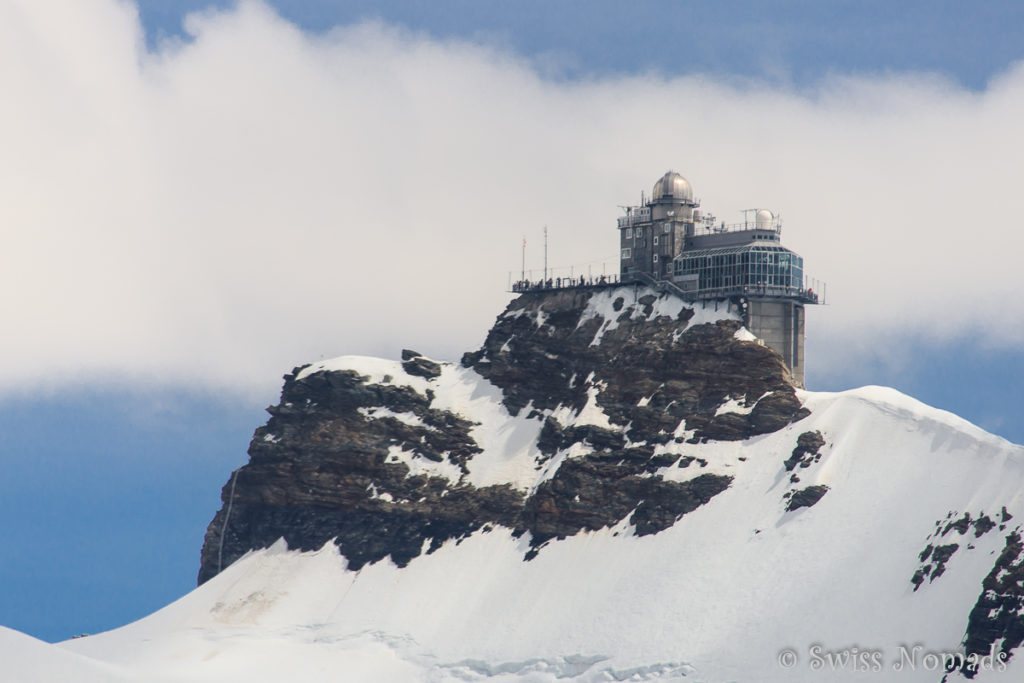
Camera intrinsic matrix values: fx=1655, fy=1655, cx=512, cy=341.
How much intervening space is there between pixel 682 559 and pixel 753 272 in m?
36.2

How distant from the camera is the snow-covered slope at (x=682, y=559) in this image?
505 ft

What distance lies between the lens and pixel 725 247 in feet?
644

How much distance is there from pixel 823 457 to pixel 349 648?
56.7 meters

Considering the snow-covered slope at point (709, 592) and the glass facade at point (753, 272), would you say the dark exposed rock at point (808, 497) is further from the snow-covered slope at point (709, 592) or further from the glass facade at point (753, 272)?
the glass facade at point (753, 272)

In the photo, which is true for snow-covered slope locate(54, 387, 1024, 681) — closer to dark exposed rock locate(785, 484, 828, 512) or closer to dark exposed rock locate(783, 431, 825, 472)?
dark exposed rock locate(785, 484, 828, 512)

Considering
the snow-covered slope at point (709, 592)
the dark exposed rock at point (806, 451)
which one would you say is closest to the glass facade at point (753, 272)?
the snow-covered slope at point (709, 592)

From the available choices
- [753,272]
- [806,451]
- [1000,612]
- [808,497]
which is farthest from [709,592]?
[753,272]

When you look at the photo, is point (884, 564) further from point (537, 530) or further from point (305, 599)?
point (305, 599)

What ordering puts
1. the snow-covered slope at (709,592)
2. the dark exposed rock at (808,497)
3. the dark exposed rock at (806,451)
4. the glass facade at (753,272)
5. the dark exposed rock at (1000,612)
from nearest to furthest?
the dark exposed rock at (1000,612) < the snow-covered slope at (709,592) < the dark exposed rock at (808,497) < the dark exposed rock at (806,451) < the glass facade at (753,272)

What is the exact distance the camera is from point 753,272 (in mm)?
190375

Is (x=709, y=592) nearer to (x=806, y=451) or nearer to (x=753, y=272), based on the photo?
(x=806, y=451)

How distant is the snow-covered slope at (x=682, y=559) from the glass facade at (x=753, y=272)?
4.09 metres

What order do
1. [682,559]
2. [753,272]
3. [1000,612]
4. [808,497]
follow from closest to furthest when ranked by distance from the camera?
[1000,612] → [808,497] → [682,559] → [753,272]

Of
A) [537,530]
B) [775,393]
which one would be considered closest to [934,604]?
[775,393]
